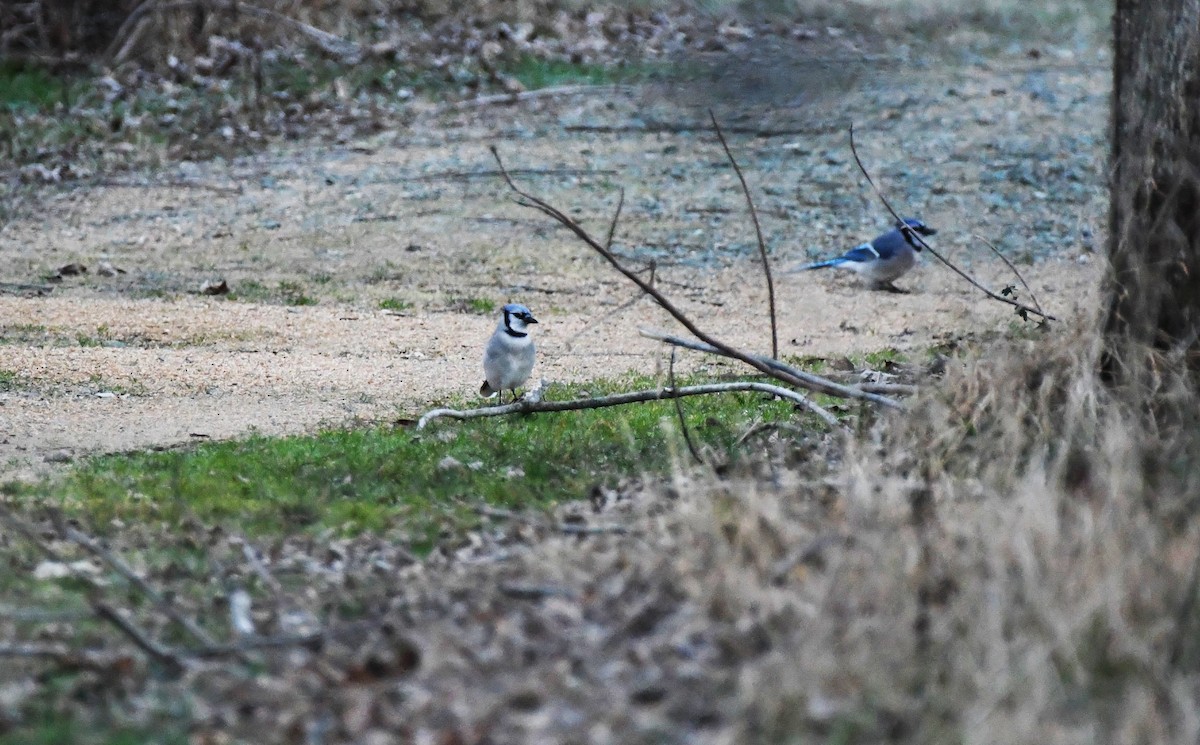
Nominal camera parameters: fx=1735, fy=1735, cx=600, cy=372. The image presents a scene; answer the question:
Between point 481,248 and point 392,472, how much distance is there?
517 centimetres

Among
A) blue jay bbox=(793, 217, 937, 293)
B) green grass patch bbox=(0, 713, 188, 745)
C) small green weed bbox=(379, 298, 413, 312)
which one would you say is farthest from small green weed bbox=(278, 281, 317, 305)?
green grass patch bbox=(0, 713, 188, 745)

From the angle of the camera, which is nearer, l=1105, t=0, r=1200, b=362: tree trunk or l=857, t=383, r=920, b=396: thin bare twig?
l=1105, t=0, r=1200, b=362: tree trunk

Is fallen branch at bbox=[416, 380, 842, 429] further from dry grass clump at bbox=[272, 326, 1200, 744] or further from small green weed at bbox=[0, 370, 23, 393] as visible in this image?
small green weed at bbox=[0, 370, 23, 393]

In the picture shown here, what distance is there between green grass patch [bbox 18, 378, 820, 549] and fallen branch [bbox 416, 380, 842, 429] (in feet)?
0.19

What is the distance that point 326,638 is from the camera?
453cm

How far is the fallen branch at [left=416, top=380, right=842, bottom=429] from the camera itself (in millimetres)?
6961

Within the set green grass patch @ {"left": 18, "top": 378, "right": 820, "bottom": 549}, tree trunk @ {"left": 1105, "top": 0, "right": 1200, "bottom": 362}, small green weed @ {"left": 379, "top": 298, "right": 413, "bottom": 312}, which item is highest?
tree trunk @ {"left": 1105, "top": 0, "right": 1200, "bottom": 362}

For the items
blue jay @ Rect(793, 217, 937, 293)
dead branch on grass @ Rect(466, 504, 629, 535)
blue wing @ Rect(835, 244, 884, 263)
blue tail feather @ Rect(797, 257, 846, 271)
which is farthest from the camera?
blue tail feather @ Rect(797, 257, 846, 271)

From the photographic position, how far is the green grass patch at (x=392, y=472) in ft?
19.4

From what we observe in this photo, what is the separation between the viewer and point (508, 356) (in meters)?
7.57

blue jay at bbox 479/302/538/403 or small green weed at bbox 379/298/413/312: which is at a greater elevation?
blue jay at bbox 479/302/538/403

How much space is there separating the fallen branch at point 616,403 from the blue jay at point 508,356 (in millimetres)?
161

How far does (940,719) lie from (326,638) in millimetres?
1611

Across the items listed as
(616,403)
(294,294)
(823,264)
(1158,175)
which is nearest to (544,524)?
(616,403)
